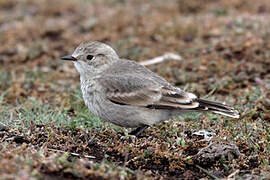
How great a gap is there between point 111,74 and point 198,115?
1.55 metres

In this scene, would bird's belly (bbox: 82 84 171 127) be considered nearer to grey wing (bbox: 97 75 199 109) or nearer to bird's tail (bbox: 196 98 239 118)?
grey wing (bbox: 97 75 199 109)

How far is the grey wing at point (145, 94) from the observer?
18.5ft

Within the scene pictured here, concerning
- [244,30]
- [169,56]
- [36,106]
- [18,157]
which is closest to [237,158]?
[18,157]

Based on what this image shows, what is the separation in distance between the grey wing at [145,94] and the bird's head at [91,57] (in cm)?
55

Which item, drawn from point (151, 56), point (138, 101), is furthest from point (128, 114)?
point (151, 56)

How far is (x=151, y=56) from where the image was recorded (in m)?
9.73

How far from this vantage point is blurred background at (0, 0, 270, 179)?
5.88 meters

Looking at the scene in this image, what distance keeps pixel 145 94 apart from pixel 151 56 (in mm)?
4079

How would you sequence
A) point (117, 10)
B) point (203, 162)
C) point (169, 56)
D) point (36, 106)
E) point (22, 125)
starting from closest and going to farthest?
point (203, 162), point (22, 125), point (36, 106), point (169, 56), point (117, 10)

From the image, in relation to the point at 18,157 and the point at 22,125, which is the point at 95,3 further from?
the point at 18,157

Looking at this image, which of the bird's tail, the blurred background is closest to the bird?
the bird's tail

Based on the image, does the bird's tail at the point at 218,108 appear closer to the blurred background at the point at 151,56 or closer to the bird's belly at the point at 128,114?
the blurred background at the point at 151,56

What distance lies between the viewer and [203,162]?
5082mm

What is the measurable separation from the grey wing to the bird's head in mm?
548
